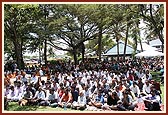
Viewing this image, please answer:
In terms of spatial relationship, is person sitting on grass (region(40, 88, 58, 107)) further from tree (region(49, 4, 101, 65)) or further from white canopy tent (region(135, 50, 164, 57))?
white canopy tent (region(135, 50, 164, 57))

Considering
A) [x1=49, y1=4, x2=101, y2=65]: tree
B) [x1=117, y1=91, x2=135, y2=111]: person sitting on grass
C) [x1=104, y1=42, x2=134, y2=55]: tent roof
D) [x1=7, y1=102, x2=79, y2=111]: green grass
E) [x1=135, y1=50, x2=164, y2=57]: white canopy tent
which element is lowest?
[x1=7, y1=102, x2=79, y2=111]: green grass

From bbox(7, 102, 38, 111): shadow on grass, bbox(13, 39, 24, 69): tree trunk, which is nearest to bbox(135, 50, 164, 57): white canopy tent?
bbox(13, 39, 24, 69): tree trunk

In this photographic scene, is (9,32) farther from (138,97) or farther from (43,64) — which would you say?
(138,97)

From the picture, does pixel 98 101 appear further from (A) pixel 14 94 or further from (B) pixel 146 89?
(A) pixel 14 94

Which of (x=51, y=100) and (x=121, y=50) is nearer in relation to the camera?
(x=51, y=100)

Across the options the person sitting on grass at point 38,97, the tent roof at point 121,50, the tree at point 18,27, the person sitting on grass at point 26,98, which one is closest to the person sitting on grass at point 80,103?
the person sitting on grass at point 38,97

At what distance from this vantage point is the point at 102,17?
14109 mm

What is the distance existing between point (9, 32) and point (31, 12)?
1378 mm

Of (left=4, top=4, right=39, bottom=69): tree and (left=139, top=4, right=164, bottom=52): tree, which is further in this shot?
(left=4, top=4, right=39, bottom=69): tree

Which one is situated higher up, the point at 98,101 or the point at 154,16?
the point at 154,16

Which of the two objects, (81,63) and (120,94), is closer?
(120,94)

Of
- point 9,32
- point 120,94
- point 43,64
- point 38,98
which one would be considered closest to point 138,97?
point 120,94

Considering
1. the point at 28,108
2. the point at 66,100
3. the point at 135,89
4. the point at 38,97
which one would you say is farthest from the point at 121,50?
the point at 28,108

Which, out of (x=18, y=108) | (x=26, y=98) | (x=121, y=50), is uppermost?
(x=121, y=50)
